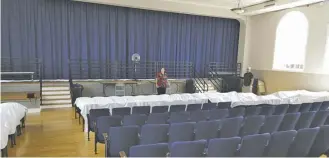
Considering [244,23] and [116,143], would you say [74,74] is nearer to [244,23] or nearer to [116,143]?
[116,143]

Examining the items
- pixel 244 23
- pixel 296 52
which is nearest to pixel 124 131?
pixel 296 52

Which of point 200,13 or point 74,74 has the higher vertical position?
point 200,13

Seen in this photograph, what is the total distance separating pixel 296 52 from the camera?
1039 cm

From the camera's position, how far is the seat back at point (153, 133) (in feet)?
11.0

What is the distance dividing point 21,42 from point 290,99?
9.80 metres

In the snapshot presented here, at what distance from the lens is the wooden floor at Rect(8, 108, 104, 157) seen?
4356 mm

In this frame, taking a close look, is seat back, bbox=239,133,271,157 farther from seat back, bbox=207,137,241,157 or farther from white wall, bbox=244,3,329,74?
white wall, bbox=244,3,329,74

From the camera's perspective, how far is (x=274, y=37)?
438 inches

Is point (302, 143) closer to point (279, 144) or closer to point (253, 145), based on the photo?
point (279, 144)

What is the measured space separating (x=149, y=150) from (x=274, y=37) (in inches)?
412

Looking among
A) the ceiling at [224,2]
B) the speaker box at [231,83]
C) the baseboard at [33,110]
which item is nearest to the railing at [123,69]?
the speaker box at [231,83]

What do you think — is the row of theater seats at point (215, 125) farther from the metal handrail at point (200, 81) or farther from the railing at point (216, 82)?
the railing at point (216, 82)

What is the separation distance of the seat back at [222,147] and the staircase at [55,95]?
7.02m

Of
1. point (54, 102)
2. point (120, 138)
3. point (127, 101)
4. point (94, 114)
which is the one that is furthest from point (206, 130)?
point (54, 102)
